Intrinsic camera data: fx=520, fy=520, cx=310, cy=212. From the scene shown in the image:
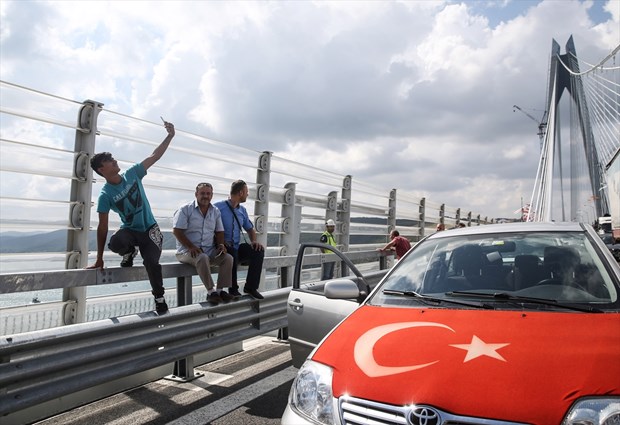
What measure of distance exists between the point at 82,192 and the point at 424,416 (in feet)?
15.4

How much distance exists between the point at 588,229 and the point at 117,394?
12.7 ft

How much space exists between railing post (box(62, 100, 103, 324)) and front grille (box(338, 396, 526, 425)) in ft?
13.7

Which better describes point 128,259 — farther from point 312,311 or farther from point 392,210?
point 392,210

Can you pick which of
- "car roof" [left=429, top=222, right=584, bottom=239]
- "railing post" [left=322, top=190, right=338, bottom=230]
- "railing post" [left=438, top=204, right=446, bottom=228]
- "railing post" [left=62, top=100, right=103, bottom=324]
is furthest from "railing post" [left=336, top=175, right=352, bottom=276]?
"railing post" [left=438, top=204, right=446, bottom=228]

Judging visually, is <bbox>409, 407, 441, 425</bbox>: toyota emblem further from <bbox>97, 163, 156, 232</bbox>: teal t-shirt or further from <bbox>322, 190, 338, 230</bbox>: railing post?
<bbox>322, 190, 338, 230</bbox>: railing post

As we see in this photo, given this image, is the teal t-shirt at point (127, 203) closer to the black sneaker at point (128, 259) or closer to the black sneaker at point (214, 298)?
the black sneaker at point (128, 259)

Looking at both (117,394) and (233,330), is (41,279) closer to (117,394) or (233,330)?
(117,394)

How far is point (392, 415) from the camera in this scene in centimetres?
213

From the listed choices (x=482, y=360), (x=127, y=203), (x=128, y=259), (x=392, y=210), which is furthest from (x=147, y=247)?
(x=392, y=210)

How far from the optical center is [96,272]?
4.07 m

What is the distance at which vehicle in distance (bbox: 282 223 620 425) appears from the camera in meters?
2.05

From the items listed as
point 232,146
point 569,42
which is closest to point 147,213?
point 232,146

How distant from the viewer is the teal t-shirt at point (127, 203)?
4848 mm

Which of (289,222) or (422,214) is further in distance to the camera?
(422,214)
